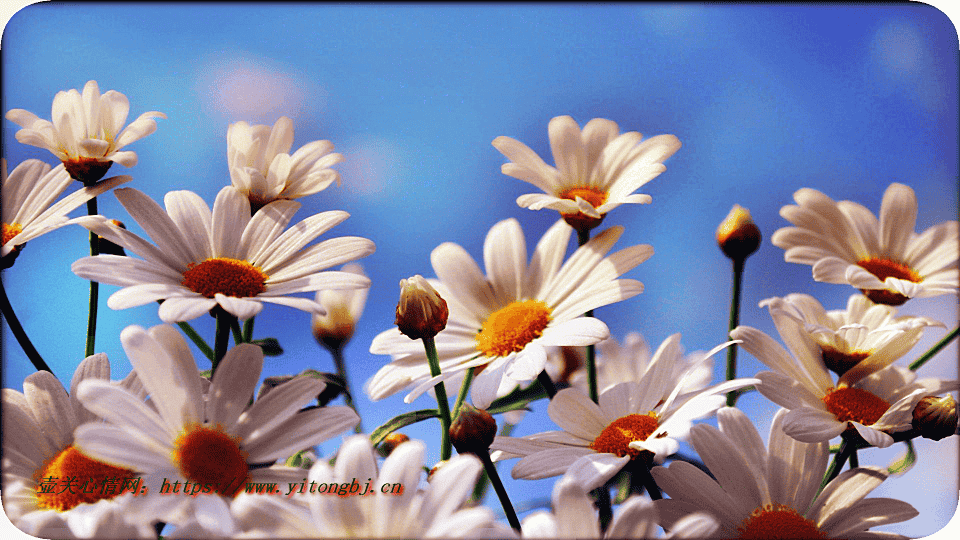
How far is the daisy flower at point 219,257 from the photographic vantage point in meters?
0.35

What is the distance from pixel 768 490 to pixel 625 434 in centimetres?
9

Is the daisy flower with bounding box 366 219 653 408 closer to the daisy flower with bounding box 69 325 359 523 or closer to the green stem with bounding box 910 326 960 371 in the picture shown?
the daisy flower with bounding box 69 325 359 523

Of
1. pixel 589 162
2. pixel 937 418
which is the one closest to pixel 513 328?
pixel 589 162

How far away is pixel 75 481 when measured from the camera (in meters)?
0.36

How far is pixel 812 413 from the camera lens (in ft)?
1.33

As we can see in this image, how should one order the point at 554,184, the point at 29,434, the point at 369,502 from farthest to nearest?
the point at 554,184 → the point at 29,434 → the point at 369,502

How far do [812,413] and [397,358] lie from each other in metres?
0.25

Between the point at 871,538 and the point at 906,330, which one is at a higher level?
the point at 906,330

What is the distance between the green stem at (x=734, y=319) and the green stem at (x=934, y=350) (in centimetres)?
13

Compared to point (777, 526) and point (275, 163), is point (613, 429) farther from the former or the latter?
point (275, 163)

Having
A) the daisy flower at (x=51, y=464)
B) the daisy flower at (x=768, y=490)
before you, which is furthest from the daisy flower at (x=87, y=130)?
the daisy flower at (x=768, y=490)

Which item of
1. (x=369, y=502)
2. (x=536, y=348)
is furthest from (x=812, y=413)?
(x=369, y=502)

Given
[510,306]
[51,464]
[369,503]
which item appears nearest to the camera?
[369,503]

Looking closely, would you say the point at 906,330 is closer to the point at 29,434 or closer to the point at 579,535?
the point at 579,535
